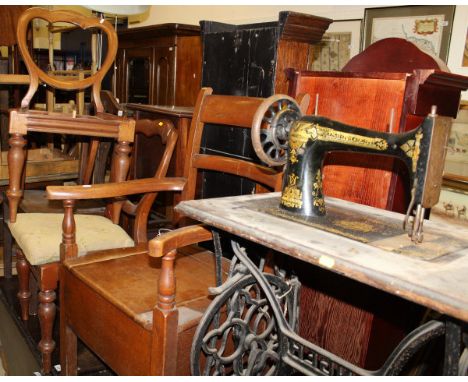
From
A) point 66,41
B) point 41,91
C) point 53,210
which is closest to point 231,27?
point 53,210

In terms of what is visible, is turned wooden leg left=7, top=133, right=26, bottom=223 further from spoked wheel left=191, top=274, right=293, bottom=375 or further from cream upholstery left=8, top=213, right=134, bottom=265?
spoked wheel left=191, top=274, right=293, bottom=375

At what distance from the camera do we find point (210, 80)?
233 centimetres

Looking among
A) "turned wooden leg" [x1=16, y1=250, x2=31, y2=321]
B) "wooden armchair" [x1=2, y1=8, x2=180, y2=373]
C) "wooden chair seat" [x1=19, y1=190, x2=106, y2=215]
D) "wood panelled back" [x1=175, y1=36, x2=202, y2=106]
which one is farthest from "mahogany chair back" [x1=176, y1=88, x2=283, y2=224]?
"wood panelled back" [x1=175, y1=36, x2=202, y2=106]

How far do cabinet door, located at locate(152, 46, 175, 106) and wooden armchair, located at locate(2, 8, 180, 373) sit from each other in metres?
1.30

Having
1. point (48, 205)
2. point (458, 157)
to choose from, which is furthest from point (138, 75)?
point (458, 157)

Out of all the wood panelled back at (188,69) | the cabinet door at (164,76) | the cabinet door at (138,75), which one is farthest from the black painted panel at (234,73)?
the cabinet door at (138,75)

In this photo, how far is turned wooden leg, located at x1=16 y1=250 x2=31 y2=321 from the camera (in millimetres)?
2170

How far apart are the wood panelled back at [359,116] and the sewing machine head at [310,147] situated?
29cm

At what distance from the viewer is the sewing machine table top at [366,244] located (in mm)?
829

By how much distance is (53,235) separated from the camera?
183 centimetres

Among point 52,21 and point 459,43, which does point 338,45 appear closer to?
point 459,43

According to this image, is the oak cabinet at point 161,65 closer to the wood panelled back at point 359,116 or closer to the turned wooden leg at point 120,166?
the turned wooden leg at point 120,166

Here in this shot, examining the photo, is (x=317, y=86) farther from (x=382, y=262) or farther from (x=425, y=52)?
(x=382, y=262)
